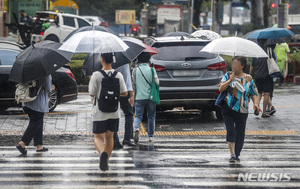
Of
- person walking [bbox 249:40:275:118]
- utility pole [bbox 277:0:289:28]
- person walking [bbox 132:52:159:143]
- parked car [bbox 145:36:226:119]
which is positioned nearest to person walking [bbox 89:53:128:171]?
person walking [bbox 132:52:159:143]

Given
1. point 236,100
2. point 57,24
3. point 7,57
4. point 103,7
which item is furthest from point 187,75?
point 103,7

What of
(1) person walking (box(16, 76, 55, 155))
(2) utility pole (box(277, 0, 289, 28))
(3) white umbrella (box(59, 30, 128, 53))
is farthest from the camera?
(2) utility pole (box(277, 0, 289, 28))

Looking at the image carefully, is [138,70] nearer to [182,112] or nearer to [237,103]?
[237,103]

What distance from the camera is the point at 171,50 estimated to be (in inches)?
489

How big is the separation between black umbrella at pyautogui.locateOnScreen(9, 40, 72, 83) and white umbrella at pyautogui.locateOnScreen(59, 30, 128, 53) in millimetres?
560

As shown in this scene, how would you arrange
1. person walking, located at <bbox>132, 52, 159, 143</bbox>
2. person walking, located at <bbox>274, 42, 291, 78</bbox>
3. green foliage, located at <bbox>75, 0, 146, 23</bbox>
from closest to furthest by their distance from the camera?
1. person walking, located at <bbox>132, 52, 159, 143</bbox>
2. person walking, located at <bbox>274, 42, 291, 78</bbox>
3. green foliage, located at <bbox>75, 0, 146, 23</bbox>

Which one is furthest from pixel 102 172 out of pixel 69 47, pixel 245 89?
pixel 245 89

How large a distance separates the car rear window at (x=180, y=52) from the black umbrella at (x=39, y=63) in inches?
130

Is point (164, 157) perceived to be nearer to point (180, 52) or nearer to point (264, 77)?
point (180, 52)

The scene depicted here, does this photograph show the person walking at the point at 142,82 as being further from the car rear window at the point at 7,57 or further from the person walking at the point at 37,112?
the car rear window at the point at 7,57

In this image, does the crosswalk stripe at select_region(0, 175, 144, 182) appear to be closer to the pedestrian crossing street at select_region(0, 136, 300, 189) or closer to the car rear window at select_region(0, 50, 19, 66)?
the pedestrian crossing street at select_region(0, 136, 300, 189)

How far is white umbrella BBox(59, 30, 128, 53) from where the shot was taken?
8477 mm

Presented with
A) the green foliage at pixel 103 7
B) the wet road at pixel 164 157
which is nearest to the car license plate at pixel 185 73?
the wet road at pixel 164 157

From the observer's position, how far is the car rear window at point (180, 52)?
1229 cm
